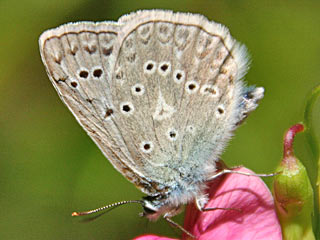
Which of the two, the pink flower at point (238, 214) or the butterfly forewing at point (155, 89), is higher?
the butterfly forewing at point (155, 89)

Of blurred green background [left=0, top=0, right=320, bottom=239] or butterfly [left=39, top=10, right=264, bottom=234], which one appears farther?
blurred green background [left=0, top=0, right=320, bottom=239]

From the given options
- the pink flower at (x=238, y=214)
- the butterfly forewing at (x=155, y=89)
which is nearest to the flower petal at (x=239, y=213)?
the pink flower at (x=238, y=214)

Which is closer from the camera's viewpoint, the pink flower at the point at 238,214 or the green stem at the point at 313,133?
the green stem at the point at 313,133

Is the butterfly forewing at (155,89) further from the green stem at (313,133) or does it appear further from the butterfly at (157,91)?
the green stem at (313,133)

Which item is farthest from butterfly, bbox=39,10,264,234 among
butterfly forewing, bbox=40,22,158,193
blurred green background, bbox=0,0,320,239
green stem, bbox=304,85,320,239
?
blurred green background, bbox=0,0,320,239

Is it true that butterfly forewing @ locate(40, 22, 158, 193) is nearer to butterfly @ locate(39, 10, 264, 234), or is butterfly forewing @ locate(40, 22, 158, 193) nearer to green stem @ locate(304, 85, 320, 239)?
butterfly @ locate(39, 10, 264, 234)

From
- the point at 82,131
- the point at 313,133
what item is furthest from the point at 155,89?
the point at 82,131

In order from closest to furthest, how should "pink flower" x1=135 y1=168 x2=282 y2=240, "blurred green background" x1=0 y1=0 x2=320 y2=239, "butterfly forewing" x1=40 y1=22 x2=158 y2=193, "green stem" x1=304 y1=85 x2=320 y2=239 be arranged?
"green stem" x1=304 y1=85 x2=320 y2=239 → "pink flower" x1=135 y1=168 x2=282 y2=240 → "butterfly forewing" x1=40 y1=22 x2=158 y2=193 → "blurred green background" x1=0 y1=0 x2=320 y2=239

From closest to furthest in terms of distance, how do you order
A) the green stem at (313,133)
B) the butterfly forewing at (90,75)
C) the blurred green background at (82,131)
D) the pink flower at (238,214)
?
1. the green stem at (313,133)
2. the pink flower at (238,214)
3. the butterfly forewing at (90,75)
4. the blurred green background at (82,131)
